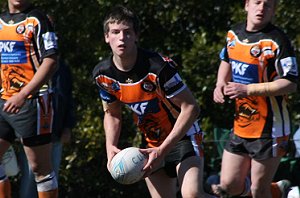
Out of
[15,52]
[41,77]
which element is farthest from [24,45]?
[41,77]

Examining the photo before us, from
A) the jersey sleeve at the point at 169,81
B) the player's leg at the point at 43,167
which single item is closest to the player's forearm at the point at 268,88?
the jersey sleeve at the point at 169,81

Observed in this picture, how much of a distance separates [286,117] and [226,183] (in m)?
0.77

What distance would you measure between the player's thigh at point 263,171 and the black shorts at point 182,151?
734 mm

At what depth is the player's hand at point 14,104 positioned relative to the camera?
7.47 metres

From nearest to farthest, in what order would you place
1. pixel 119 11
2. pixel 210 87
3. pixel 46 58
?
1. pixel 119 11
2. pixel 46 58
3. pixel 210 87

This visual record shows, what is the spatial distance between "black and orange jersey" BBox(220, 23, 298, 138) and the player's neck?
1.20m

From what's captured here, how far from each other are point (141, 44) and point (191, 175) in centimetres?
424

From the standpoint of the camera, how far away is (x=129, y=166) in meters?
6.73

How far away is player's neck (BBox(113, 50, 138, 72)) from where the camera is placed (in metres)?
6.92

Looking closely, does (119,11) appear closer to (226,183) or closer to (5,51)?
(5,51)

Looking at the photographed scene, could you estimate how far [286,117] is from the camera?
7.83 metres

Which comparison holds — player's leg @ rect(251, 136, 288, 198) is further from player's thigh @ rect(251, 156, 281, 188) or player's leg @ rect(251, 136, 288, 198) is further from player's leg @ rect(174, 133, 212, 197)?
player's leg @ rect(174, 133, 212, 197)

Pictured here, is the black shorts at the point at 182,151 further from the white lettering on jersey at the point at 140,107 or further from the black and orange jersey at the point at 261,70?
the black and orange jersey at the point at 261,70

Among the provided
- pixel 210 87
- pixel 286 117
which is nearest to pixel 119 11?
pixel 286 117
